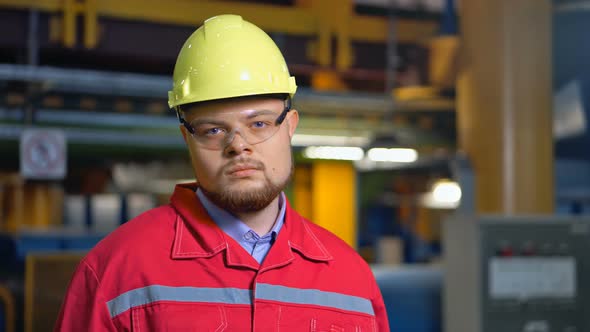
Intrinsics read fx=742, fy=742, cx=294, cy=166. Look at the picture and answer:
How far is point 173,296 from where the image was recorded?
1.56m

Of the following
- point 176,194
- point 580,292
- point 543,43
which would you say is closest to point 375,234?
point 543,43

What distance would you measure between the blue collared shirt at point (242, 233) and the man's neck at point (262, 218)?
10 mm

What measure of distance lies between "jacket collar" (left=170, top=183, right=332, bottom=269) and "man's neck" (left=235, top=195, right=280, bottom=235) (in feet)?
0.12

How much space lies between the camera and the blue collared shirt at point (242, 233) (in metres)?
1.70

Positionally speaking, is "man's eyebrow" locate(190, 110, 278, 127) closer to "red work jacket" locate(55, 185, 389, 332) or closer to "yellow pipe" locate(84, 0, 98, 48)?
"red work jacket" locate(55, 185, 389, 332)

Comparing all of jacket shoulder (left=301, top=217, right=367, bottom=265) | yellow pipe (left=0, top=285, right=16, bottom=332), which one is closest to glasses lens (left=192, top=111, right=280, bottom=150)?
jacket shoulder (left=301, top=217, right=367, bottom=265)

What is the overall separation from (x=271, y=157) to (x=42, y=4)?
5.14 meters

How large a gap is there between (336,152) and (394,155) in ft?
3.38

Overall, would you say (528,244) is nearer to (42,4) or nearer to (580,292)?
(580,292)

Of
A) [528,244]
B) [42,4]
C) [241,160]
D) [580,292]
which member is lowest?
[580,292]

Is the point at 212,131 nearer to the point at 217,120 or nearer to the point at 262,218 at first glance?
the point at 217,120

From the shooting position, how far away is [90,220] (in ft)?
31.3

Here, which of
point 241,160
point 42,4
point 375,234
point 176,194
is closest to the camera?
point 241,160

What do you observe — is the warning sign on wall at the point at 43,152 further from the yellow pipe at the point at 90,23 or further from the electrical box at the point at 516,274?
the electrical box at the point at 516,274
